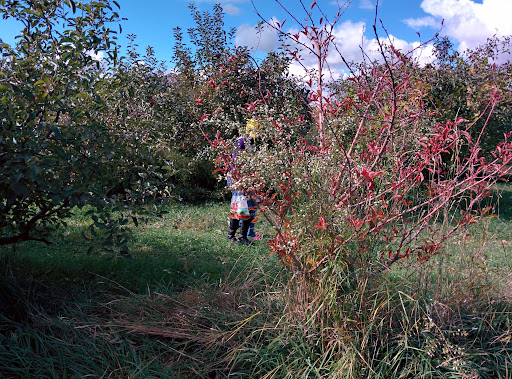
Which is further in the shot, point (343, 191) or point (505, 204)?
point (505, 204)

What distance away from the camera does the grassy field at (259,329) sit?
286 centimetres

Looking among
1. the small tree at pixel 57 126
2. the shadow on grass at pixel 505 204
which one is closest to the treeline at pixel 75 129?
the small tree at pixel 57 126

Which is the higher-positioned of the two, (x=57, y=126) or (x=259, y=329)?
(x=57, y=126)

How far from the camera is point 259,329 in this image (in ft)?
9.85

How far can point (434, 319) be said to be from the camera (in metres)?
3.07

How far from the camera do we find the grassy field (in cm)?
286

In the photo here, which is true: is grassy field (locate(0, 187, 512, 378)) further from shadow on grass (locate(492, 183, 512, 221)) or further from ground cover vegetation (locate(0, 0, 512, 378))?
shadow on grass (locate(492, 183, 512, 221))

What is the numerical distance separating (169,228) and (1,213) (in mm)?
3800

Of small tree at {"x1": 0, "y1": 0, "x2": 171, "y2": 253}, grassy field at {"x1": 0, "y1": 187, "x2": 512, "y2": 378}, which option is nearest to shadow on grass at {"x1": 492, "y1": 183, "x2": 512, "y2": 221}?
grassy field at {"x1": 0, "y1": 187, "x2": 512, "y2": 378}

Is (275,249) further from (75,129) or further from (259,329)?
(75,129)

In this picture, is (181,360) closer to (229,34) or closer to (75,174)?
(75,174)

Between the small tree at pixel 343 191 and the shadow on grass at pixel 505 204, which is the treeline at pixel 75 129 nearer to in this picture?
the small tree at pixel 343 191

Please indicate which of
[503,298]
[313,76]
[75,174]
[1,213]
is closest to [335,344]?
[503,298]

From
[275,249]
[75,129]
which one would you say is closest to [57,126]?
[75,129]
